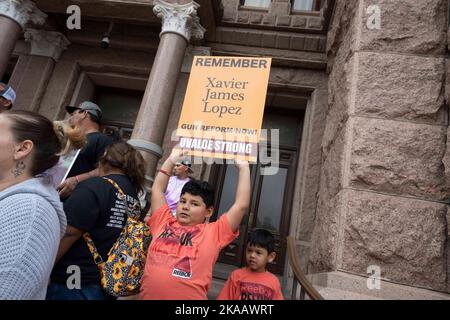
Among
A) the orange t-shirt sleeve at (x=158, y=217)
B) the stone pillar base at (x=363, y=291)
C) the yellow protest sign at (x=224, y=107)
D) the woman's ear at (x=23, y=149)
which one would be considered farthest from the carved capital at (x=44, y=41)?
the stone pillar base at (x=363, y=291)

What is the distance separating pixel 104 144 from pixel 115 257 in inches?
48.2

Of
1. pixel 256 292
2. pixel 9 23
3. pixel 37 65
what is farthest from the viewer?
pixel 37 65

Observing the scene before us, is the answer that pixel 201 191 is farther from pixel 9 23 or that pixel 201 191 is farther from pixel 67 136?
pixel 9 23

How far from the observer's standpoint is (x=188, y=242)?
2176mm

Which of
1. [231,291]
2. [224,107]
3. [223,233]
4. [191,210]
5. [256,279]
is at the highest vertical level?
[224,107]

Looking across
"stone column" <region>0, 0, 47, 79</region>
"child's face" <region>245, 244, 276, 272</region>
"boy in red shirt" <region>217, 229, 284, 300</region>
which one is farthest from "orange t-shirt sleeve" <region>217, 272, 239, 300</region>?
"stone column" <region>0, 0, 47, 79</region>

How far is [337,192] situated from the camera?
3.55m

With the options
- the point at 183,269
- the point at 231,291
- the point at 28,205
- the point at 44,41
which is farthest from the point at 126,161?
the point at 44,41

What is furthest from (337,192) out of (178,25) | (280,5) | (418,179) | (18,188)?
(280,5)

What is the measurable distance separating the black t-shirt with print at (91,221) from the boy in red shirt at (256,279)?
1197 mm

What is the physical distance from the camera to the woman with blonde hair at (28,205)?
1.15m

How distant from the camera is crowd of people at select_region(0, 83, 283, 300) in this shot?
121 cm

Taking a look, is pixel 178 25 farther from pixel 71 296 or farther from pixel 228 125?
pixel 71 296

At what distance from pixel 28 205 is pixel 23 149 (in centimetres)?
36
